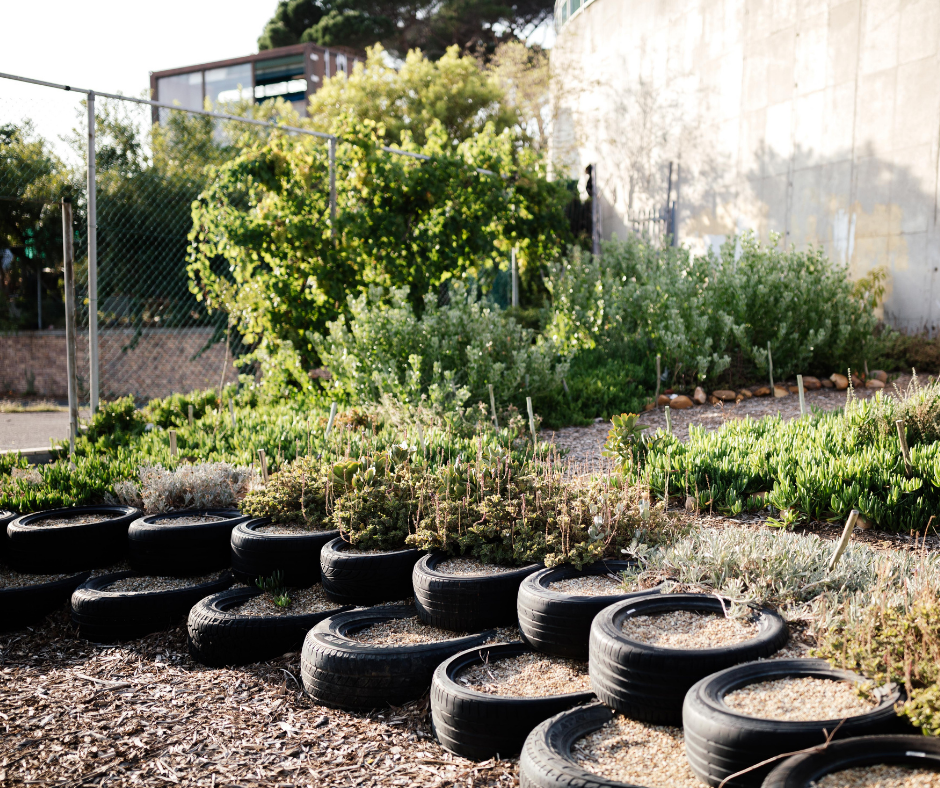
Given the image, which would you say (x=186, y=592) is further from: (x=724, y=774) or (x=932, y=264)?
(x=932, y=264)

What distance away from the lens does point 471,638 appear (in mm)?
2928

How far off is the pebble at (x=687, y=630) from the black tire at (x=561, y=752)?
270 mm

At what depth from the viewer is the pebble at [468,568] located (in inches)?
126

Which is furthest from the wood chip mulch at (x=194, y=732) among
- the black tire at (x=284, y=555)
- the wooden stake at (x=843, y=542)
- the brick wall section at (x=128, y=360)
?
the brick wall section at (x=128, y=360)

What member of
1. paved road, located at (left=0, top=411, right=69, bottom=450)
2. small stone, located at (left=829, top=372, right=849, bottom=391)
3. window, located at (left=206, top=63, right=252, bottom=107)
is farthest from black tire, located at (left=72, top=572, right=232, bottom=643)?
window, located at (left=206, top=63, right=252, bottom=107)

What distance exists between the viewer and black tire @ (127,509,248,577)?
3.88 m

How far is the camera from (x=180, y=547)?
12.8 feet

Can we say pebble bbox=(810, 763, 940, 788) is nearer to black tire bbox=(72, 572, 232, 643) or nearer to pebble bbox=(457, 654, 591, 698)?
pebble bbox=(457, 654, 591, 698)

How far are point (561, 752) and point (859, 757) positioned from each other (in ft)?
2.54

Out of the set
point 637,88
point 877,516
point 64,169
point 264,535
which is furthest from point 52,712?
point 637,88

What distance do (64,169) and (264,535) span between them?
723 cm

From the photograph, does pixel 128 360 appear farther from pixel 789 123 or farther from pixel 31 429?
pixel 789 123

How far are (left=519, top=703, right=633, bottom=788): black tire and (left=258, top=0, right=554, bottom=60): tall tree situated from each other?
2487cm

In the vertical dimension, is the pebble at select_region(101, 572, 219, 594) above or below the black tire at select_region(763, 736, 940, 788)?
below
